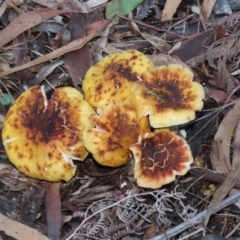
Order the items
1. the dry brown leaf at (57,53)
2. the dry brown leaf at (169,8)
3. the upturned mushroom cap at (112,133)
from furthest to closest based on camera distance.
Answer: the dry brown leaf at (169,8), the dry brown leaf at (57,53), the upturned mushroom cap at (112,133)

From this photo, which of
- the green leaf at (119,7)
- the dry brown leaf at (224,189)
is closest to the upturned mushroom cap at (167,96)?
the dry brown leaf at (224,189)

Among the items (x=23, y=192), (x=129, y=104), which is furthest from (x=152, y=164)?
(x=23, y=192)

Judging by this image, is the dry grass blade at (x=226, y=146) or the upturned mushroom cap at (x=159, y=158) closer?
the upturned mushroom cap at (x=159, y=158)

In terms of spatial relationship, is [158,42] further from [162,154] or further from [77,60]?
[162,154]

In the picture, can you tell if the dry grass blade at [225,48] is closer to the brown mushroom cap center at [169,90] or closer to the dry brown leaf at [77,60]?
the brown mushroom cap center at [169,90]

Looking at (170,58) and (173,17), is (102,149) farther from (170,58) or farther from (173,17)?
(173,17)

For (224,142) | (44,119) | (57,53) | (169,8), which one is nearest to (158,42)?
(169,8)
